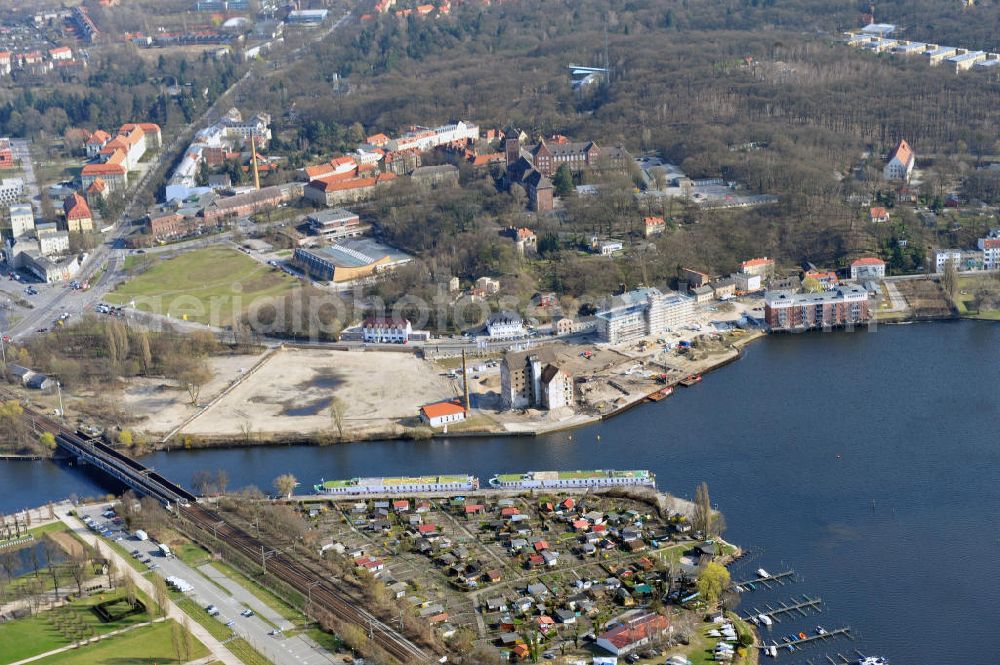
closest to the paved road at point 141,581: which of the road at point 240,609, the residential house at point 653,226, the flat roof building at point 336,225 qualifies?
the road at point 240,609

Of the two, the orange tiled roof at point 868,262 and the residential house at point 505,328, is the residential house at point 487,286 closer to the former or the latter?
the residential house at point 505,328

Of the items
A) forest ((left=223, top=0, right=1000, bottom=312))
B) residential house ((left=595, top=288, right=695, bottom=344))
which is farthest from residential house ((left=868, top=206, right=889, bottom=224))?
residential house ((left=595, top=288, right=695, bottom=344))

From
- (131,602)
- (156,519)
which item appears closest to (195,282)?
(156,519)

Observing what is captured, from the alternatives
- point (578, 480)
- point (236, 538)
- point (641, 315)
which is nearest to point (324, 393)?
point (236, 538)

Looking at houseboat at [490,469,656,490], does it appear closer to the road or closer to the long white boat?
the long white boat

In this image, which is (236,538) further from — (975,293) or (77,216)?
(77,216)

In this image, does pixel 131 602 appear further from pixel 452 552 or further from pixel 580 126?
pixel 580 126
